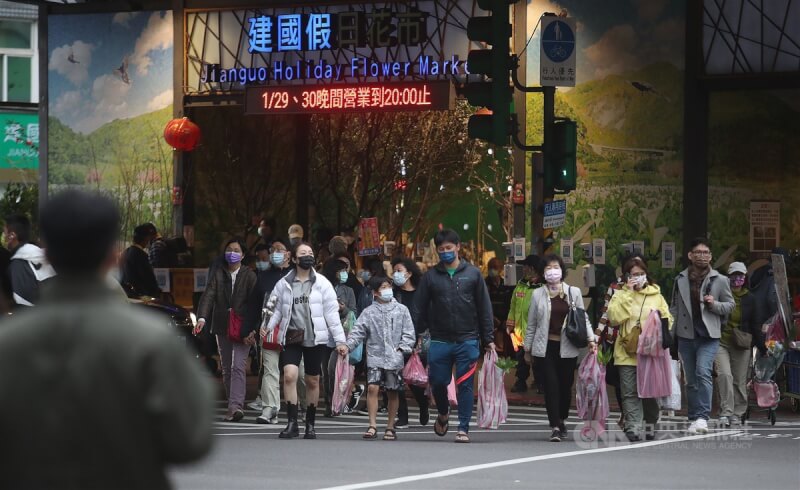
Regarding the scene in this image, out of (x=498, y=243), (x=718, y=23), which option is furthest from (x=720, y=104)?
(x=498, y=243)

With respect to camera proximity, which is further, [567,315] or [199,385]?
[567,315]

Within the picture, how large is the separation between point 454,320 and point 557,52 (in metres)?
5.29

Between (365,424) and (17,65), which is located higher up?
(17,65)

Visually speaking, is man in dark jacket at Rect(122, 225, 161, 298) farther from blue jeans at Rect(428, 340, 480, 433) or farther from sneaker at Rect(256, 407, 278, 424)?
blue jeans at Rect(428, 340, 480, 433)

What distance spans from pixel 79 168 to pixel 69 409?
24.9 metres

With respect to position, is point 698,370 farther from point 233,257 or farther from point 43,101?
point 43,101

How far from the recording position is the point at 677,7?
77.7 ft

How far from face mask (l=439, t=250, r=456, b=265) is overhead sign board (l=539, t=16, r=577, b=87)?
4.31m

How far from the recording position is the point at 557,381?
14.2 m

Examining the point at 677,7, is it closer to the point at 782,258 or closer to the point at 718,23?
→ the point at 718,23

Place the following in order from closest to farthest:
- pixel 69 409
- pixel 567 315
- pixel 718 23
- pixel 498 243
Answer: pixel 69 409 → pixel 567 315 → pixel 718 23 → pixel 498 243

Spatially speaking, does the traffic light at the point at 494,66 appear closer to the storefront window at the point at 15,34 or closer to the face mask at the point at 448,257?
the face mask at the point at 448,257

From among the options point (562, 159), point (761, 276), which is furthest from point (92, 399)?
point (761, 276)

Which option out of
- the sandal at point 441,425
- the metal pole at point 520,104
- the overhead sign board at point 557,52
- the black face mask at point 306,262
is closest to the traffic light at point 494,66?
the overhead sign board at point 557,52
